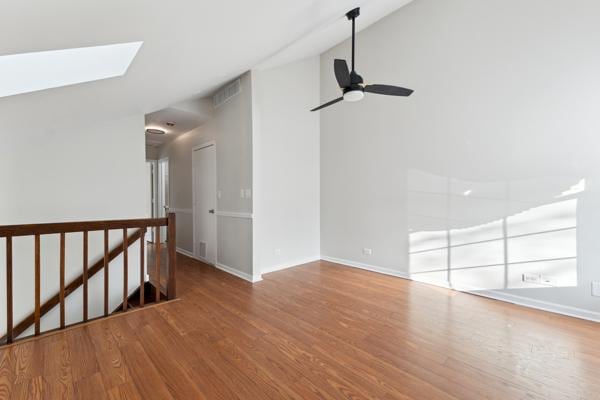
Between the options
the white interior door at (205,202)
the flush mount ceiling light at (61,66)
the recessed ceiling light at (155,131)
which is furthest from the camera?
the recessed ceiling light at (155,131)

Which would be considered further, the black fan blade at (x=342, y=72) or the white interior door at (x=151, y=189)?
the white interior door at (x=151, y=189)

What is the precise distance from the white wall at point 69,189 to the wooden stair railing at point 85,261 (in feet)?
0.45

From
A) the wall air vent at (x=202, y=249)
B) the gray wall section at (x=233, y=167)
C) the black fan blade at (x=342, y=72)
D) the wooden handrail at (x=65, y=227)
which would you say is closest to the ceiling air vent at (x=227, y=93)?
the gray wall section at (x=233, y=167)

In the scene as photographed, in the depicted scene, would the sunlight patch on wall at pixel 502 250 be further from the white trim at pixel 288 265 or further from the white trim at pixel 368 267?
the white trim at pixel 288 265

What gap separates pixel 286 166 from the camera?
4.09 m

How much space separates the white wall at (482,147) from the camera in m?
2.37

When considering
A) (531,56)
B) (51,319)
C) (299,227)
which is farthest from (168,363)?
(531,56)

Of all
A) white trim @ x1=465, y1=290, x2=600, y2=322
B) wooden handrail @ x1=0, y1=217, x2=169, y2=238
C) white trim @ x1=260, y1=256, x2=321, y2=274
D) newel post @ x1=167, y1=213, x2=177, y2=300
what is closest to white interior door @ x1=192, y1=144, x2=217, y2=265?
white trim @ x1=260, y1=256, x2=321, y2=274

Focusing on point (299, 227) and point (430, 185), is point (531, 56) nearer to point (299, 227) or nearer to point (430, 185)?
point (430, 185)

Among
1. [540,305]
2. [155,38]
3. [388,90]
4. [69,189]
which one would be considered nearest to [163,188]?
[69,189]

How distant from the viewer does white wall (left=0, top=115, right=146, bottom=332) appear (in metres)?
2.61

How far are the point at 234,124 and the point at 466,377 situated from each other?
3642mm

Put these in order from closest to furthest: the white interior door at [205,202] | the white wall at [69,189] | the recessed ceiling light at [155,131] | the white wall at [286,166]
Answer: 1. the white wall at [69,189]
2. the white wall at [286,166]
3. the white interior door at [205,202]
4. the recessed ceiling light at [155,131]

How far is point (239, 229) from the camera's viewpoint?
361 centimetres
